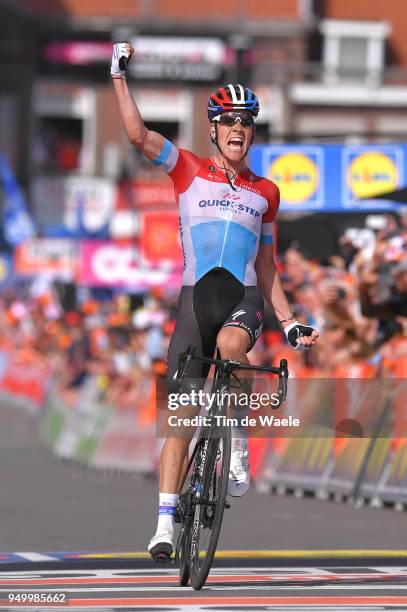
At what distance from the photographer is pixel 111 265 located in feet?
119

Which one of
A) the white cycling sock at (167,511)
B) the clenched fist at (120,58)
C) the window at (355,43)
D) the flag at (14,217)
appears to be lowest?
the white cycling sock at (167,511)

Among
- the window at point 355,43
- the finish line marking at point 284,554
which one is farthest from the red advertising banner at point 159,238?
the window at point 355,43

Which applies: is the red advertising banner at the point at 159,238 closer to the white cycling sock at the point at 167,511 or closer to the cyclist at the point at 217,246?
the cyclist at the point at 217,246

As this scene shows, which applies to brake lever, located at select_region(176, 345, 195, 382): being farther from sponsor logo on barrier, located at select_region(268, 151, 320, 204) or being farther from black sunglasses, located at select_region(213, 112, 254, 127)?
sponsor logo on barrier, located at select_region(268, 151, 320, 204)

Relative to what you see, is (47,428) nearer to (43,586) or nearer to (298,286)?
(298,286)

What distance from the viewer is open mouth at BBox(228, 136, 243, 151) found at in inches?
378

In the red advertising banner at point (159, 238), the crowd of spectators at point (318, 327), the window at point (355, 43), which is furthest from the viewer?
the window at point (355, 43)

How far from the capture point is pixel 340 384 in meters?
13.3

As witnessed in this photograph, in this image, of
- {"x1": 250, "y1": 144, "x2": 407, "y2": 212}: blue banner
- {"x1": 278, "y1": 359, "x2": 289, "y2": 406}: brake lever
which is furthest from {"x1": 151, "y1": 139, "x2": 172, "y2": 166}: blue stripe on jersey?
{"x1": 250, "y1": 144, "x2": 407, "y2": 212}: blue banner

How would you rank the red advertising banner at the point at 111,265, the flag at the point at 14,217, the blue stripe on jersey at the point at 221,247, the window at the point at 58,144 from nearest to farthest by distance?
the blue stripe on jersey at the point at 221,247, the red advertising banner at the point at 111,265, the flag at the point at 14,217, the window at the point at 58,144

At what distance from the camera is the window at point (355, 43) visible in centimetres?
6316

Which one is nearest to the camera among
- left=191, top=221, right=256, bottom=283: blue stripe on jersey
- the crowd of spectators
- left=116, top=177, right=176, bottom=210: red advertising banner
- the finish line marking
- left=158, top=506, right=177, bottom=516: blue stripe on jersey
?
left=158, top=506, right=177, bottom=516: blue stripe on jersey

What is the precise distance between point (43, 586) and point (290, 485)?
869 centimetres

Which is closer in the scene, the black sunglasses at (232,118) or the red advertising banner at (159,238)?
the black sunglasses at (232,118)
